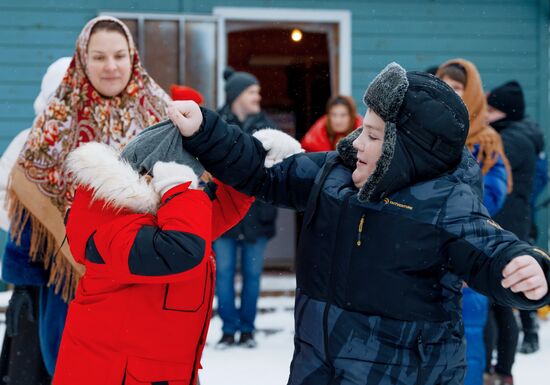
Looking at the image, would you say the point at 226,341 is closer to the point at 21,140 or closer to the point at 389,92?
the point at 21,140

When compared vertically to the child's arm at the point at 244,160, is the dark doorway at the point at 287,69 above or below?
above

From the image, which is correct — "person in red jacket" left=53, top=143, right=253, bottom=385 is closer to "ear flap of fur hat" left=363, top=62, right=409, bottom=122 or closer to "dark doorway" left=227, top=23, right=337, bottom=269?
"ear flap of fur hat" left=363, top=62, right=409, bottom=122

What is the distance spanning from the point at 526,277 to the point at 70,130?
A: 186 cm

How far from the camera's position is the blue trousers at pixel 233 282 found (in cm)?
579

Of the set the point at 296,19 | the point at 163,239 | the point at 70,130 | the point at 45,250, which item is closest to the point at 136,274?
the point at 163,239

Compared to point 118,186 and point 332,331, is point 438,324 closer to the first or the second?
point 332,331

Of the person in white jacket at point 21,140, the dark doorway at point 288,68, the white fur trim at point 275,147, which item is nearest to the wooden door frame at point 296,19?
the dark doorway at point 288,68

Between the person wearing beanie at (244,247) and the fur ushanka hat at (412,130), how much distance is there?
3.66m

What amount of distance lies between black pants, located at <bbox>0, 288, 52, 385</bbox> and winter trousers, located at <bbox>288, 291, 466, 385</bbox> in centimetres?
158

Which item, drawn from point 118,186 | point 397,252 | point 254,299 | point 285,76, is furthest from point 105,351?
point 285,76

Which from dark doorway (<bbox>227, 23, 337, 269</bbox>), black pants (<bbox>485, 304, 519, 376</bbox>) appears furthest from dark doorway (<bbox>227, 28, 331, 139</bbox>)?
black pants (<bbox>485, 304, 519, 376</bbox>)

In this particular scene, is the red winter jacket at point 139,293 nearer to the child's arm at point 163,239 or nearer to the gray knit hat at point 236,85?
the child's arm at point 163,239

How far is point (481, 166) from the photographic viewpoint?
3.75 metres

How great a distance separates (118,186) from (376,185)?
66cm
